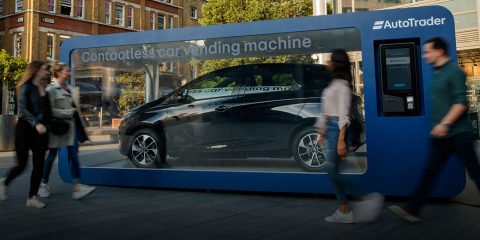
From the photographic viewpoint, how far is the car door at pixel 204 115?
18.6 feet

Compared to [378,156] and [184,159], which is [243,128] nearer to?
[184,159]

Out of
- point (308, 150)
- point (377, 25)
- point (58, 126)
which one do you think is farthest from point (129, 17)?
point (377, 25)

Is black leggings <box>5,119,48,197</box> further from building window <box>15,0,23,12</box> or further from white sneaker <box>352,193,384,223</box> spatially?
building window <box>15,0,23,12</box>

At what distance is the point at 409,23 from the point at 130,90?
394cm

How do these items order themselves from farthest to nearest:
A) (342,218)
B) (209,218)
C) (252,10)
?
(252,10) → (209,218) → (342,218)

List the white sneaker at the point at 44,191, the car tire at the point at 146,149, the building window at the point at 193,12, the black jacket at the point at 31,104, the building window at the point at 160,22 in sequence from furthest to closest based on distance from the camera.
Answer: the building window at the point at 193,12 < the building window at the point at 160,22 < the car tire at the point at 146,149 < the white sneaker at the point at 44,191 < the black jacket at the point at 31,104

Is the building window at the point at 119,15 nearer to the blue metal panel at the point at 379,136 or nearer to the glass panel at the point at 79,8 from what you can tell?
the glass panel at the point at 79,8

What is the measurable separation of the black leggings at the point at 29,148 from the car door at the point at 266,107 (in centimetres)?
238

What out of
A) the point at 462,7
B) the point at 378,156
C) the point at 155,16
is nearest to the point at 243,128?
the point at 378,156

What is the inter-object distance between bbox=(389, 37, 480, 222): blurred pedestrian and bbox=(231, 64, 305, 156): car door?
183 centimetres

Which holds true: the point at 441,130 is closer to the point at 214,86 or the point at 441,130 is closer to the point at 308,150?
the point at 308,150

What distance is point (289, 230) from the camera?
386 cm

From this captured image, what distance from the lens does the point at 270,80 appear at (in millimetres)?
5555

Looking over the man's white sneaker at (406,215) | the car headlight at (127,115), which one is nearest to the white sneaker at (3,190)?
the car headlight at (127,115)
